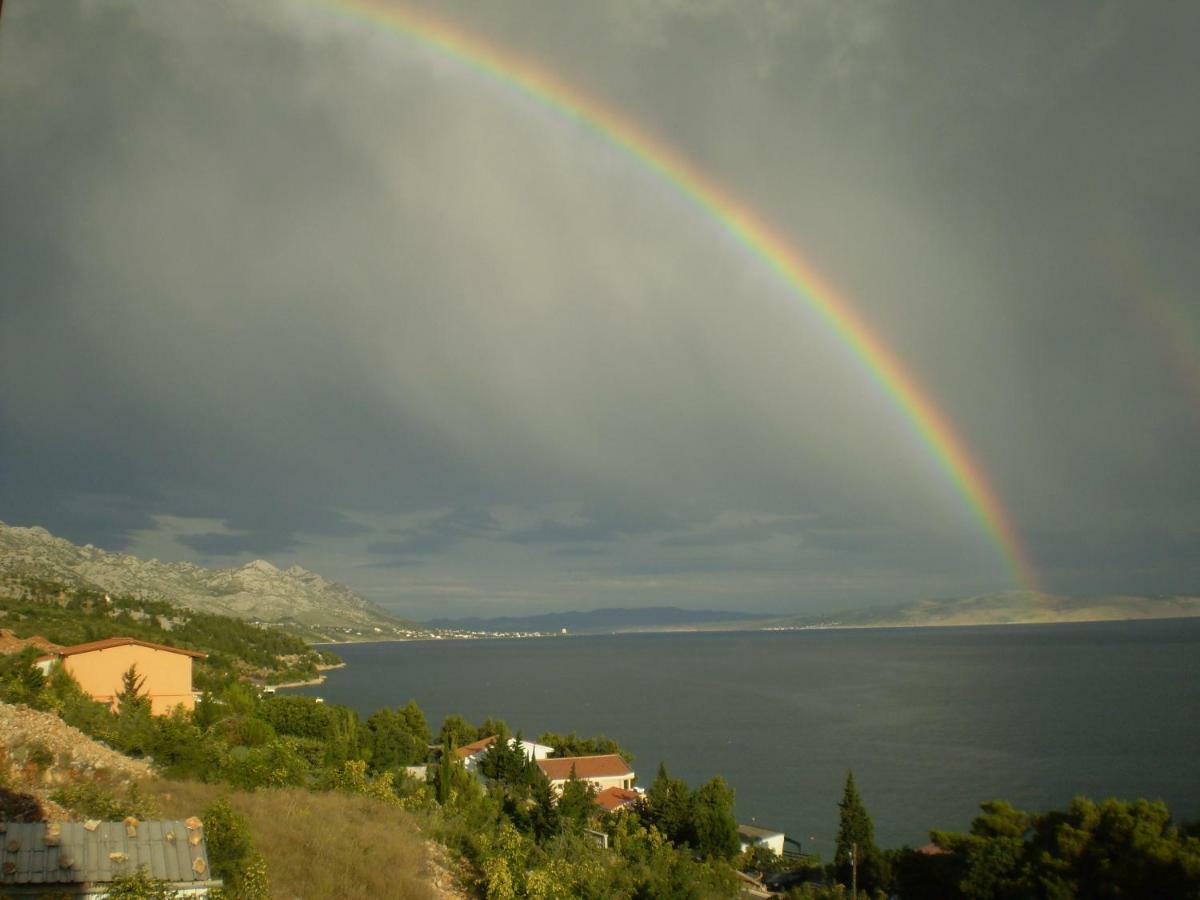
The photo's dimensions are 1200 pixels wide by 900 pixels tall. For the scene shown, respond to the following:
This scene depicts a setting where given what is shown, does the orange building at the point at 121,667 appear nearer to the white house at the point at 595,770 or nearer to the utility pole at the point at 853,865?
the white house at the point at 595,770

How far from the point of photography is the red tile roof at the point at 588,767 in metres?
44.4

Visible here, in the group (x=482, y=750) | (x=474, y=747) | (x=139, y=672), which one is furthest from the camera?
(x=474, y=747)

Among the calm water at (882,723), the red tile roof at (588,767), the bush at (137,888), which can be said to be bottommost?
the calm water at (882,723)

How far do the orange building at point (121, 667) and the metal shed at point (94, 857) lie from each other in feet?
95.7

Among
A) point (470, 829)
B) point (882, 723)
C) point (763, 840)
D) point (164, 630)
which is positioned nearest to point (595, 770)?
point (763, 840)

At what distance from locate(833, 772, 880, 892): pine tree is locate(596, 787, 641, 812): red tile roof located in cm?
985

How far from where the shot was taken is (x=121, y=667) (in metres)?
36.6

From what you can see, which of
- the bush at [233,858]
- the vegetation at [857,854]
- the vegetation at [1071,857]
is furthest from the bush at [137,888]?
the vegetation at [857,854]

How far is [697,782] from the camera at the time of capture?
53812mm

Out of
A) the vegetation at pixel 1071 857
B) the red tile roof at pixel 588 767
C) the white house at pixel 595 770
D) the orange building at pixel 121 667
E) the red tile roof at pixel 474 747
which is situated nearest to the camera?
the vegetation at pixel 1071 857

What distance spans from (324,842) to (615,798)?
90.2 feet

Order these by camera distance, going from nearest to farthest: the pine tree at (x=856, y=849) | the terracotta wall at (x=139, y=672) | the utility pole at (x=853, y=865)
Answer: the utility pole at (x=853, y=865) < the pine tree at (x=856, y=849) < the terracotta wall at (x=139, y=672)

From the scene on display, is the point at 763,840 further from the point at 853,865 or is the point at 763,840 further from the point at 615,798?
the point at 853,865

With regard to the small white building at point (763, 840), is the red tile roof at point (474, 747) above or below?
above
